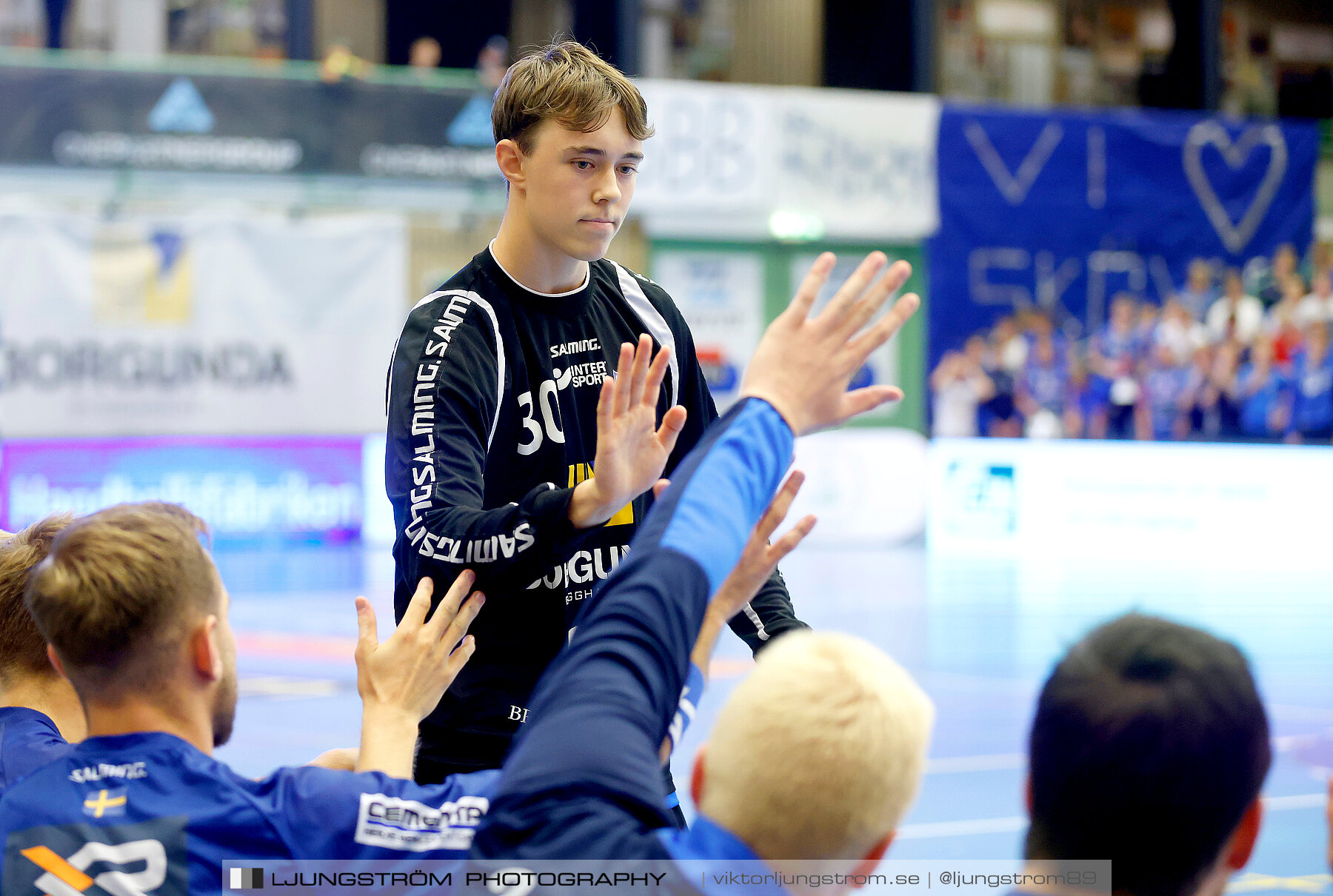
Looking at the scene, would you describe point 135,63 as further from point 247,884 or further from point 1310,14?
point 1310,14

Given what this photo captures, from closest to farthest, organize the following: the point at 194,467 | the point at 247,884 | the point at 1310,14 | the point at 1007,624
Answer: the point at 247,884, the point at 1007,624, the point at 194,467, the point at 1310,14

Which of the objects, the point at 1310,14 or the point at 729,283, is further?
the point at 1310,14

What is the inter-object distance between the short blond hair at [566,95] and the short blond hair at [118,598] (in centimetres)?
113

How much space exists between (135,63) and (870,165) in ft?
30.5

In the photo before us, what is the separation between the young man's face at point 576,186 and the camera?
109 inches

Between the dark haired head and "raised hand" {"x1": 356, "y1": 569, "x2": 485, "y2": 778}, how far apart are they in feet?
3.60

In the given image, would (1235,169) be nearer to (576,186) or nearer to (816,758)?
(576,186)

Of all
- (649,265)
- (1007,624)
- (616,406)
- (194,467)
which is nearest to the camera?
(616,406)

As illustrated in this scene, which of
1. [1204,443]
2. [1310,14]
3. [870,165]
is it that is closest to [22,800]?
[1204,443]

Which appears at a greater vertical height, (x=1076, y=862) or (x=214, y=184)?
(x=214, y=184)

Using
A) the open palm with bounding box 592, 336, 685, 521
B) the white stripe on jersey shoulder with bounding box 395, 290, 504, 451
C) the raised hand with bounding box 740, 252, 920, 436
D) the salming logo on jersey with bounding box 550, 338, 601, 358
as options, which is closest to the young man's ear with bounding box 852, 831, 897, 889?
the raised hand with bounding box 740, 252, 920, 436

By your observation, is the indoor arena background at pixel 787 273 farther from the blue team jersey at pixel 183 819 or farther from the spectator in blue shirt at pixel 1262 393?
the blue team jersey at pixel 183 819

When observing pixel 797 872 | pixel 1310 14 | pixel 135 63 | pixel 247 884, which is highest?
pixel 1310 14

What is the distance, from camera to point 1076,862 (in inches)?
55.5
